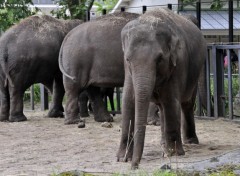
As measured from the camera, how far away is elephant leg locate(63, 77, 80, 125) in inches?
587

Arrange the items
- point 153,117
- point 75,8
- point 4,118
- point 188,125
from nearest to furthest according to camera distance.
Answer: point 188,125 < point 153,117 < point 4,118 < point 75,8

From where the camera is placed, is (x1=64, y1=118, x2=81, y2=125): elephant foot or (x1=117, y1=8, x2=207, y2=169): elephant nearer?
(x1=117, y1=8, x2=207, y2=169): elephant

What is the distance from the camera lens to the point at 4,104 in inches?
631

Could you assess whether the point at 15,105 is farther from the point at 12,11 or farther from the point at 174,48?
the point at 174,48

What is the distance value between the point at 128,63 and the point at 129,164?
124 cm

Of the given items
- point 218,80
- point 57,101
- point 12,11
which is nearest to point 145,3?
point 12,11

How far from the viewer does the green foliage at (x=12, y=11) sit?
19.7 meters

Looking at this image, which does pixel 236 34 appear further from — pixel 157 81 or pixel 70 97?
pixel 157 81

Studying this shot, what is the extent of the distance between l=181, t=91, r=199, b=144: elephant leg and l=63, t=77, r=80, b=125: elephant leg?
3806 mm

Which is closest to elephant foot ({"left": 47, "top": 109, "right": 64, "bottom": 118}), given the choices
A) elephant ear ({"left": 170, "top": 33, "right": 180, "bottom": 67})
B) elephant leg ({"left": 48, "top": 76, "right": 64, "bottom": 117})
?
elephant leg ({"left": 48, "top": 76, "right": 64, "bottom": 117})

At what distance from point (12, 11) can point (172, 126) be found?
34.9 feet

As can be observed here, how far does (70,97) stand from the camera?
14969 millimetres

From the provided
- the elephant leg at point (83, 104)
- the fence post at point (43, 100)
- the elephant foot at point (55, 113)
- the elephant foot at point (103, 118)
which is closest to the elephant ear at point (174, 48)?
the elephant foot at point (103, 118)

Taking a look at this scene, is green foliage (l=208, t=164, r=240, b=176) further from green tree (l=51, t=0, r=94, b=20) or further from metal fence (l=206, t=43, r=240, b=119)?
green tree (l=51, t=0, r=94, b=20)
